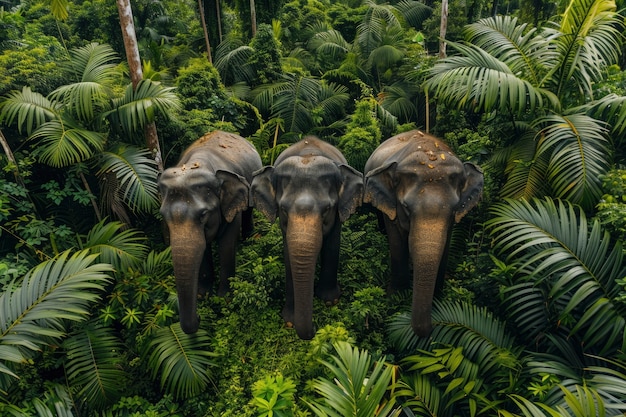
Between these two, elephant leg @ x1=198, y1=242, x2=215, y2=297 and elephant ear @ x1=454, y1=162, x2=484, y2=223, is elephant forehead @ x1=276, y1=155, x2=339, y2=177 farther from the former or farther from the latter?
elephant leg @ x1=198, y1=242, x2=215, y2=297

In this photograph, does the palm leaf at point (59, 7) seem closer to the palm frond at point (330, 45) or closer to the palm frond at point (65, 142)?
the palm frond at point (65, 142)

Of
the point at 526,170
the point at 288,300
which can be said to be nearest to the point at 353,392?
the point at 288,300

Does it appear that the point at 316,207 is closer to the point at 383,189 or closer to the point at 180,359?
the point at 383,189

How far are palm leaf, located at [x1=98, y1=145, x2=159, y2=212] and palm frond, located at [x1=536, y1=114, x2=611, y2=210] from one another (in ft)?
16.1

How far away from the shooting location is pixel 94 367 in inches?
169

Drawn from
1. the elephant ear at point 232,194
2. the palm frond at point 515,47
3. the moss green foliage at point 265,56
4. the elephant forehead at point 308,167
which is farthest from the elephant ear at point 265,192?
the moss green foliage at point 265,56

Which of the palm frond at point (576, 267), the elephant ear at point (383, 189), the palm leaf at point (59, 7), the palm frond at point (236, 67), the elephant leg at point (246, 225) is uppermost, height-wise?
the palm leaf at point (59, 7)

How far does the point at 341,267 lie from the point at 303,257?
1790mm

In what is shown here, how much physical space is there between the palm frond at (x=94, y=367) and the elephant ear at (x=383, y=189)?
332 cm

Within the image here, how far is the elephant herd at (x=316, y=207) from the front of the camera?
3.95m

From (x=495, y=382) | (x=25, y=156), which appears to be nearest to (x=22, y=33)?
(x=25, y=156)

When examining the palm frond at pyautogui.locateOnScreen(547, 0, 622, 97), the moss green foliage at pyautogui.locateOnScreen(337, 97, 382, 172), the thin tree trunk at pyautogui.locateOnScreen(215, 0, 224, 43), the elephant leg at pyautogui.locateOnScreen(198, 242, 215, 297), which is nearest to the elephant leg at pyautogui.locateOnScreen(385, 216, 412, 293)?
the moss green foliage at pyautogui.locateOnScreen(337, 97, 382, 172)

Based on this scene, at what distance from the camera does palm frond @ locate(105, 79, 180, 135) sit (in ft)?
18.5

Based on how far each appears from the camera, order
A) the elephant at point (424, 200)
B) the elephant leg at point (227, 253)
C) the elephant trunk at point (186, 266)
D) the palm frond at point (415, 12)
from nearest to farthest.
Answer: the elephant at point (424, 200) < the elephant trunk at point (186, 266) < the elephant leg at point (227, 253) < the palm frond at point (415, 12)
